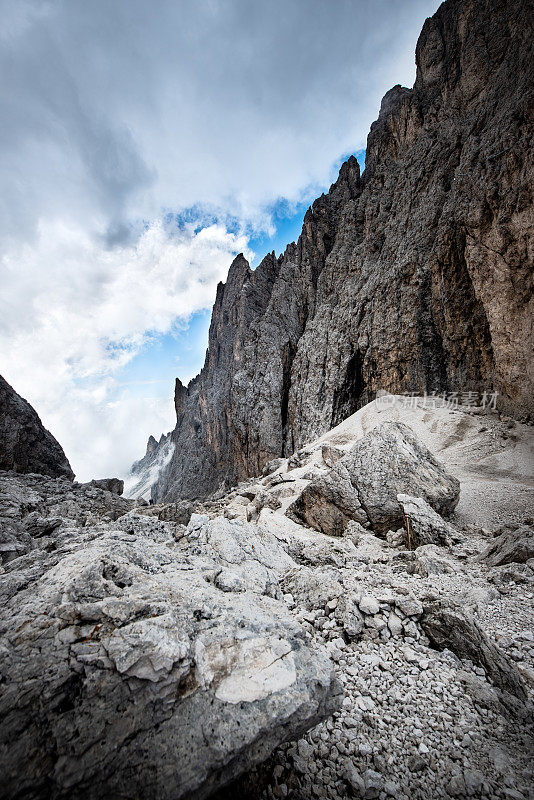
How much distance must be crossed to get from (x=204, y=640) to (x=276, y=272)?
55523 millimetres

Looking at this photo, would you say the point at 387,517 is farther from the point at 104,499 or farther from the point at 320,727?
the point at 104,499

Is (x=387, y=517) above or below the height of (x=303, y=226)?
below

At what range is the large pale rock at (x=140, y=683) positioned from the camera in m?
1.67

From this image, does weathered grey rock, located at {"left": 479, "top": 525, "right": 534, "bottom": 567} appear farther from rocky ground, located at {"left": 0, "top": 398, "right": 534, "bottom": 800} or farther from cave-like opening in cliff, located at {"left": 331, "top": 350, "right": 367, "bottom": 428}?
cave-like opening in cliff, located at {"left": 331, "top": 350, "right": 367, "bottom": 428}

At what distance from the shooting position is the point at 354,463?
8.42 meters

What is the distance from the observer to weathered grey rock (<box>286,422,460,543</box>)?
7.29 metres

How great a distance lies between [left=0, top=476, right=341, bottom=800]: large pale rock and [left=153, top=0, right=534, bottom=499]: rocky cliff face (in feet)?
59.7

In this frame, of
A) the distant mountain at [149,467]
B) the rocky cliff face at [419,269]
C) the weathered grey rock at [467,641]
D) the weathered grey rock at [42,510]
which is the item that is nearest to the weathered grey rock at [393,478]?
the weathered grey rock at [467,641]

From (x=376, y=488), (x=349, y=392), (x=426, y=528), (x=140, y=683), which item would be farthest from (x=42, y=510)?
(x=349, y=392)

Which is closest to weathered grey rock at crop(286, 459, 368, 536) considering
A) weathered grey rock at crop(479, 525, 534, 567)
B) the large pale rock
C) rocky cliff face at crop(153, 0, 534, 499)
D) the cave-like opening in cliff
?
weathered grey rock at crop(479, 525, 534, 567)

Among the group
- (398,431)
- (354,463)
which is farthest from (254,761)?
(398,431)

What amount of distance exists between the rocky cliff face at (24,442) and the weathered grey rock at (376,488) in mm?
17850

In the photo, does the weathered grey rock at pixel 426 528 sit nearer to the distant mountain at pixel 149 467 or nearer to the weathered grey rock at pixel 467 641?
the weathered grey rock at pixel 467 641

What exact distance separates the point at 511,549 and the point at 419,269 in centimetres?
2514
